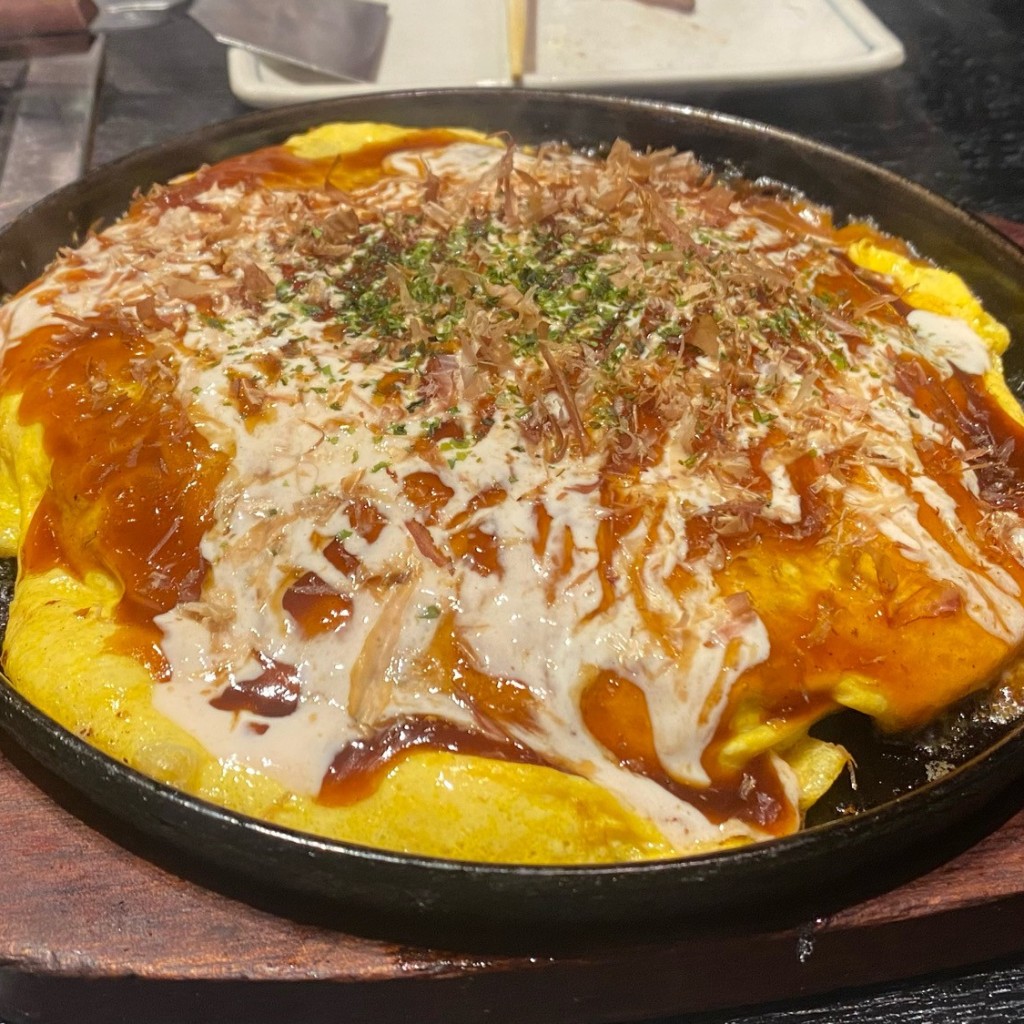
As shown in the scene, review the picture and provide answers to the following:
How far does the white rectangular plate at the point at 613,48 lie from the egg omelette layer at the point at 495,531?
215 centimetres

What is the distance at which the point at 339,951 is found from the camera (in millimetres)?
1523

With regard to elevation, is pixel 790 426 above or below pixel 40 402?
above

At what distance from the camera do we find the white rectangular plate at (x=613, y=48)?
4172mm

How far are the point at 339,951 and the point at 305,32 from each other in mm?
4112

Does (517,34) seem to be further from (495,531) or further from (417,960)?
(417,960)

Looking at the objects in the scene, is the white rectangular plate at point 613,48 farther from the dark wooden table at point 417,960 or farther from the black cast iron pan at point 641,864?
the dark wooden table at point 417,960

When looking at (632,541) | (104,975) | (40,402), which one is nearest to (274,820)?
(104,975)

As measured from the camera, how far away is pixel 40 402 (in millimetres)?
2020

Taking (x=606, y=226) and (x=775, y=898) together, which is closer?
(x=775, y=898)

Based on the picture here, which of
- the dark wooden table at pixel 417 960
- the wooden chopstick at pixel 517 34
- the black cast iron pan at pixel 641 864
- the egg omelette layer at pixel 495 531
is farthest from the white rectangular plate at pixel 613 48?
the dark wooden table at pixel 417 960

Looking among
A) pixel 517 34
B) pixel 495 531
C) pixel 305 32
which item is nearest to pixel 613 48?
pixel 517 34

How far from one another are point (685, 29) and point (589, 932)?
4.54m

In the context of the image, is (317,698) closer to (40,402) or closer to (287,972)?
(287,972)

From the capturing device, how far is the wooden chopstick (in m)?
4.34
